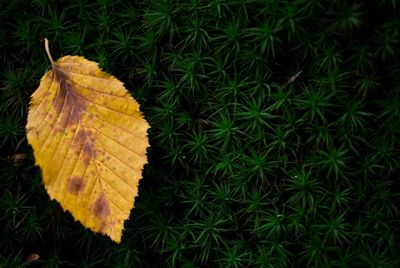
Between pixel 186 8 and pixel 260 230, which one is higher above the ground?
pixel 186 8

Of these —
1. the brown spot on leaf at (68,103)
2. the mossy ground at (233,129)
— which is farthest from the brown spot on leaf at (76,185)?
the mossy ground at (233,129)

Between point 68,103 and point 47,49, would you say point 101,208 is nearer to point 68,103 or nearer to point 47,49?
point 68,103

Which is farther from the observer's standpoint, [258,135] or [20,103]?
[20,103]

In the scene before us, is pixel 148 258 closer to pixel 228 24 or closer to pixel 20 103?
pixel 20 103

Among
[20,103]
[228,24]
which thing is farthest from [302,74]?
[20,103]

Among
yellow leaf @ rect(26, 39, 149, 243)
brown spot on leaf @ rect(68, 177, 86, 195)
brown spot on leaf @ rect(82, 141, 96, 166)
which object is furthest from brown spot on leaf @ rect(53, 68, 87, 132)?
brown spot on leaf @ rect(68, 177, 86, 195)

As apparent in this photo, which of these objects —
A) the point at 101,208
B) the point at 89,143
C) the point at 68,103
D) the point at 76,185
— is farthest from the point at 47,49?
the point at 101,208

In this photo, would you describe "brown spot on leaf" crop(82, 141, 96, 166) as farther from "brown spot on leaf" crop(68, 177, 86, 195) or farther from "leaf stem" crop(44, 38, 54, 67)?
"leaf stem" crop(44, 38, 54, 67)
